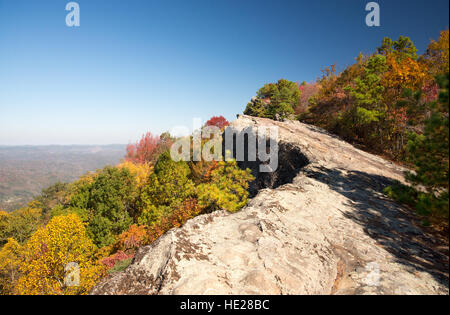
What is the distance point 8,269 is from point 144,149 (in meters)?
26.5

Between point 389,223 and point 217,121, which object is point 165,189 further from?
point 217,121

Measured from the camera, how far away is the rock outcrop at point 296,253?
3.21 metres

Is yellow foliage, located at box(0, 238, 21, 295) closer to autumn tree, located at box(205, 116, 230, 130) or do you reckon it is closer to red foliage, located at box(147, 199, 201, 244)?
red foliage, located at box(147, 199, 201, 244)

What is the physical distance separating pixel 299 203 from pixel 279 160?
6.91 metres

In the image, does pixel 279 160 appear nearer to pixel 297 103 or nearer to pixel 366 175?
pixel 366 175

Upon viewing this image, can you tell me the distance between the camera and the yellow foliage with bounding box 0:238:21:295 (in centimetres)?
1942

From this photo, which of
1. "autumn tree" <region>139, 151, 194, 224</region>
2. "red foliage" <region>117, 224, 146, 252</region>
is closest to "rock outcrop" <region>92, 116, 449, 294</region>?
"autumn tree" <region>139, 151, 194, 224</region>

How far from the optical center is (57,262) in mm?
13016

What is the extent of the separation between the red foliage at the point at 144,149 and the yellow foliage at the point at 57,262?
26.3m

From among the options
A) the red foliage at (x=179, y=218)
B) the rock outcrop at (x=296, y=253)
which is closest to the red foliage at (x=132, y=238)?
the red foliage at (x=179, y=218)

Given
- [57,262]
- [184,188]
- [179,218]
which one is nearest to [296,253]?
[179,218]
